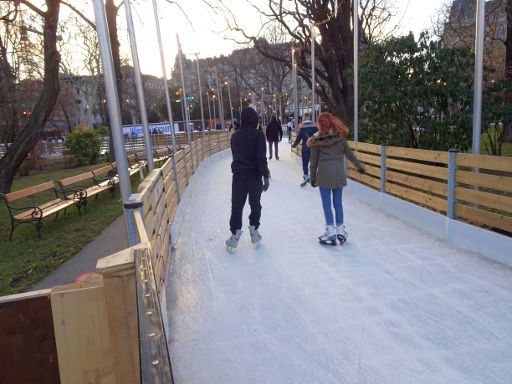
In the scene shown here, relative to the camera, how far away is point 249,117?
4715mm

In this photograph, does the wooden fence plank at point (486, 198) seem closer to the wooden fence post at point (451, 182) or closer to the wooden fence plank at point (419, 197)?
the wooden fence post at point (451, 182)

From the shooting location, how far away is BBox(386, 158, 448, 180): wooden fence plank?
5442 millimetres

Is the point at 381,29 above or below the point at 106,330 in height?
above

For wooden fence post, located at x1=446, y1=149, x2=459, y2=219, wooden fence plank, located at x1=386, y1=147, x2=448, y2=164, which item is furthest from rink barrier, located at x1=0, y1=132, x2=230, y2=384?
wooden fence plank, located at x1=386, y1=147, x2=448, y2=164

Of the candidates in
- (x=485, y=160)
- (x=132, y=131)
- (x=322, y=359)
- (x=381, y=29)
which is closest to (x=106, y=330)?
(x=322, y=359)

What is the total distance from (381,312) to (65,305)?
2.35 metres

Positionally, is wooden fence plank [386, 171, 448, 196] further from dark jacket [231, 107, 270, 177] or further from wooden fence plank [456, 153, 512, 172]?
dark jacket [231, 107, 270, 177]

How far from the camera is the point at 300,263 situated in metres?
4.70

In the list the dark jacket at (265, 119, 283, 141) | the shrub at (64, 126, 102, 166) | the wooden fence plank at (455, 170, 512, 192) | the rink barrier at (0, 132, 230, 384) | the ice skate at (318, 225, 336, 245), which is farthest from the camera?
the shrub at (64, 126, 102, 166)

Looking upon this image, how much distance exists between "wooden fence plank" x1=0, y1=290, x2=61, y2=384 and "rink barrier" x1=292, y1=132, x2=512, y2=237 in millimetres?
4102

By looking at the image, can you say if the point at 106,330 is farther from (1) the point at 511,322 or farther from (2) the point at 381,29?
(2) the point at 381,29

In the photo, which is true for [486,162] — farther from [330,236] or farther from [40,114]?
[40,114]

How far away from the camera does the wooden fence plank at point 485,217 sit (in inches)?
171

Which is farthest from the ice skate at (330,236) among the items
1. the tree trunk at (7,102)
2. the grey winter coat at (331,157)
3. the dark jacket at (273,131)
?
the tree trunk at (7,102)
